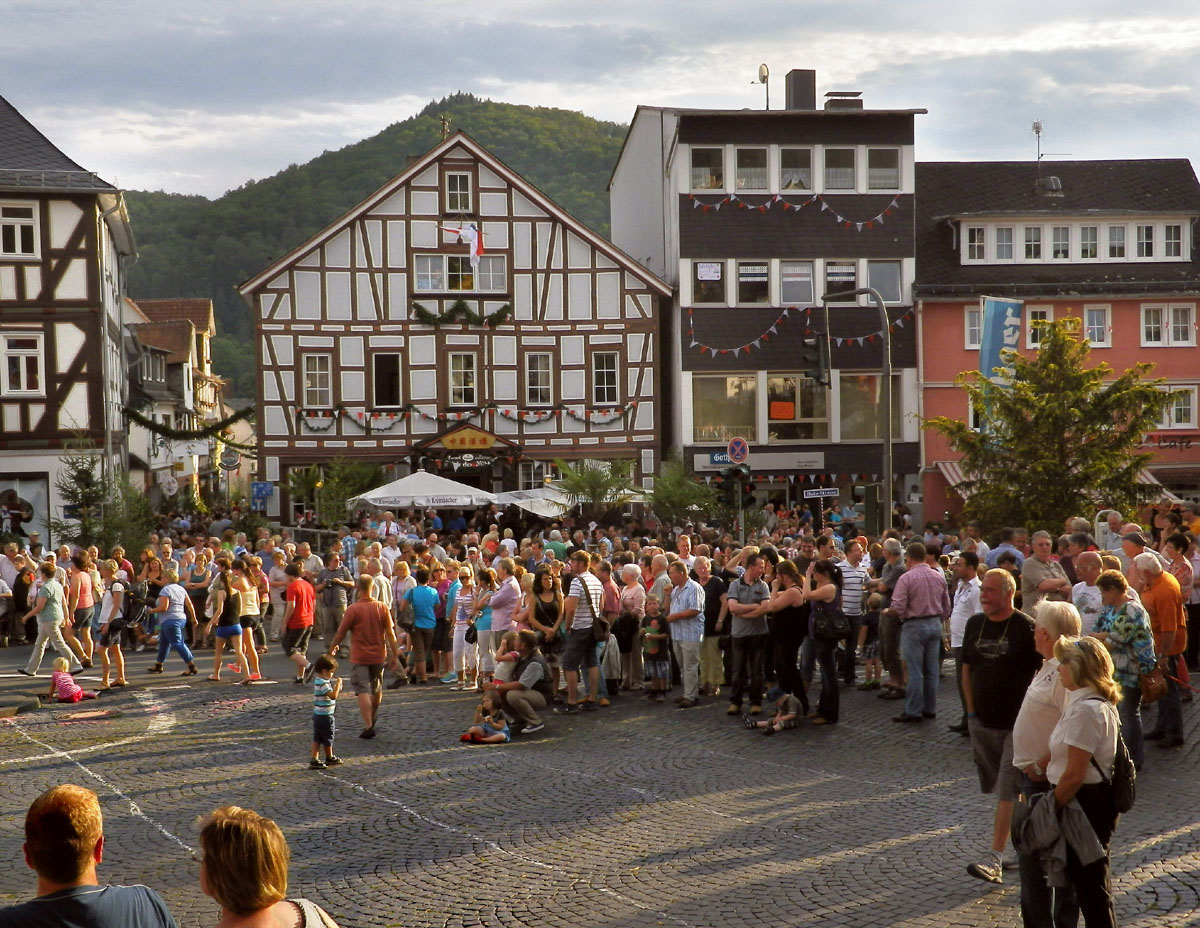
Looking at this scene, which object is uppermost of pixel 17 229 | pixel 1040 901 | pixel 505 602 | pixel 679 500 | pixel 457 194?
pixel 457 194

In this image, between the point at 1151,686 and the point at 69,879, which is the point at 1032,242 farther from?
the point at 69,879

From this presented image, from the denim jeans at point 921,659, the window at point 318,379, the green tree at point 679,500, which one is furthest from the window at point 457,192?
the denim jeans at point 921,659

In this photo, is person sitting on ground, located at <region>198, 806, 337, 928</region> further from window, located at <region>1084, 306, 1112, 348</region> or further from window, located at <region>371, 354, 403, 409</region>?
window, located at <region>1084, 306, 1112, 348</region>

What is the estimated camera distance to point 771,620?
529 inches

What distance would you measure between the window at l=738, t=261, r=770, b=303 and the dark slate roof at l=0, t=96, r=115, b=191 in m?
17.8

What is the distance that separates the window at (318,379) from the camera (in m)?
39.5

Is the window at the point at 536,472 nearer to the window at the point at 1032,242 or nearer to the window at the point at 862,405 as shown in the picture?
the window at the point at 862,405

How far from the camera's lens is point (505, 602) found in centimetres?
1599

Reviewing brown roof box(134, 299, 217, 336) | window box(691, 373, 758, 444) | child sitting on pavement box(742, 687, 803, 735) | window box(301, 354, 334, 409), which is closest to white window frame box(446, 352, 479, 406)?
window box(301, 354, 334, 409)

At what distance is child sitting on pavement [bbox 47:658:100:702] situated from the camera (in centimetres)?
1645

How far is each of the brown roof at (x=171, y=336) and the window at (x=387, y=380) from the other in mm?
25367

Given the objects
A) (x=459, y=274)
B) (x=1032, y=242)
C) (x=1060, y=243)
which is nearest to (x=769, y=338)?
(x=1032, y=242)

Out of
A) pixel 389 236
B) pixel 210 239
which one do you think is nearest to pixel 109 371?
pixel 389 236

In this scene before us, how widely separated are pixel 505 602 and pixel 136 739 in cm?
443
